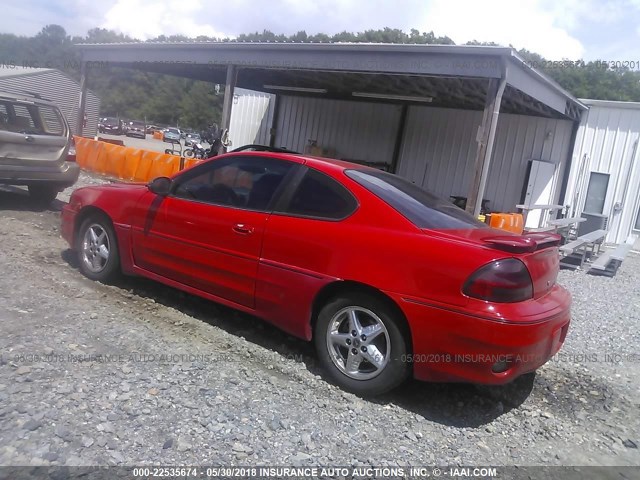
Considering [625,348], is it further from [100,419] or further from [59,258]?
[59,258]

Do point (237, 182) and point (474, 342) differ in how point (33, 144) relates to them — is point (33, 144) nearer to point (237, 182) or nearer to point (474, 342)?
point (237, 182)

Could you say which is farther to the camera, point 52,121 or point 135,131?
point 135,131

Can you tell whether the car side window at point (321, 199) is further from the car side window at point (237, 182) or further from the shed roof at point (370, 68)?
the shed roof at point (370, 68)

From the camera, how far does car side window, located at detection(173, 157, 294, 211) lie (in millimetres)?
4312

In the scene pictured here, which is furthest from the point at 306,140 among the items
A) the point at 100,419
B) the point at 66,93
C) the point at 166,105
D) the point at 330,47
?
the point at 166,105

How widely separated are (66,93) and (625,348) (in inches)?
1314

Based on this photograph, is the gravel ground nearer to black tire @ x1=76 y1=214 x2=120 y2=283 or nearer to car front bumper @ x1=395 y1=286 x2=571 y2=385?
black tire @ x1=76 y1=214 x2=120 y2=283

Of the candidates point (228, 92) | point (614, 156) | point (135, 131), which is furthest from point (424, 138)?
point (135, 131)

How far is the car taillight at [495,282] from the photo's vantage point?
3.26 metres

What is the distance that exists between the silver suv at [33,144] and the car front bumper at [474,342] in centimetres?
674

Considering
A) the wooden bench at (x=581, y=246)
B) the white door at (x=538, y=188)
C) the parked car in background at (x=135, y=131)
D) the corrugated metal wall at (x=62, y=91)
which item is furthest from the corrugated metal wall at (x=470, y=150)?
the parked car in background at (x=135, y=131)

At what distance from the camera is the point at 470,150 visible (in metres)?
16.2

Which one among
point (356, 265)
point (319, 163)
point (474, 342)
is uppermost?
point (319, 163)

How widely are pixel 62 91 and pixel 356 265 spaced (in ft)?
108
